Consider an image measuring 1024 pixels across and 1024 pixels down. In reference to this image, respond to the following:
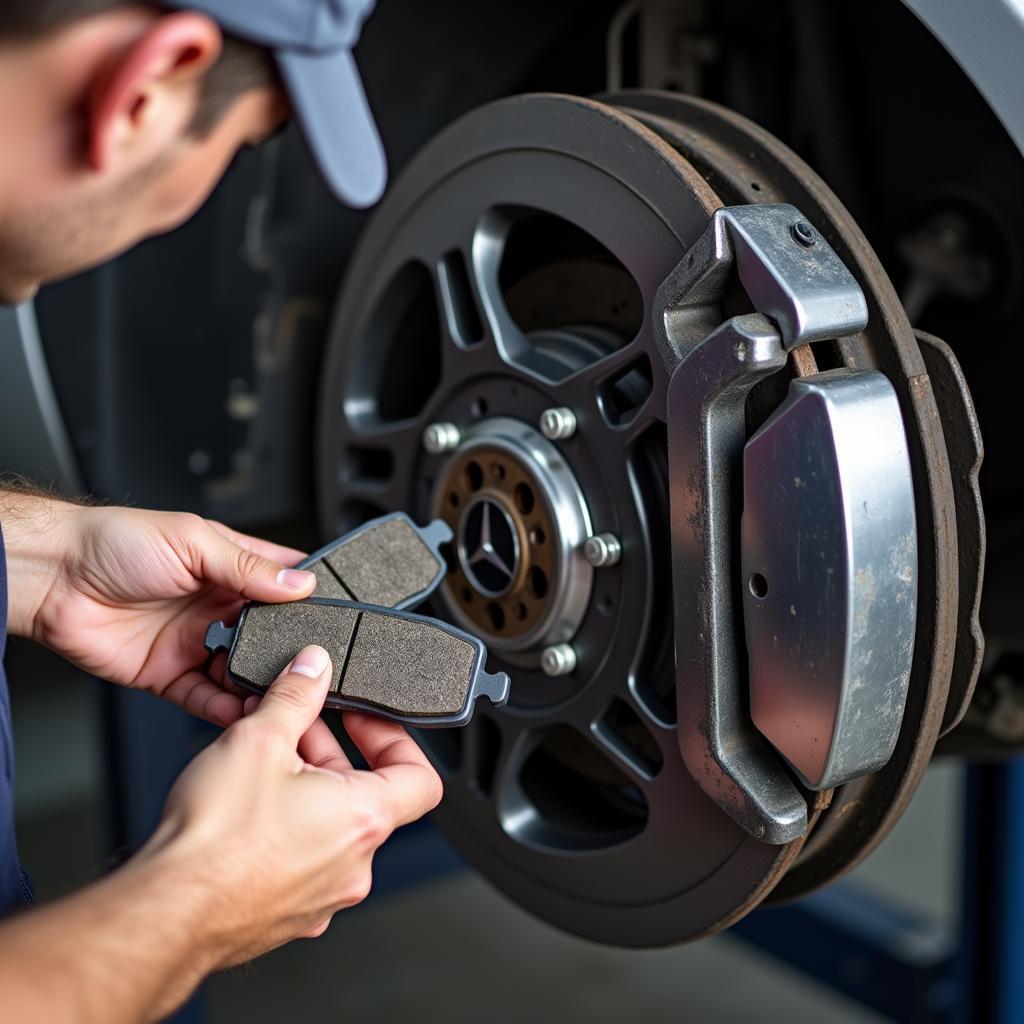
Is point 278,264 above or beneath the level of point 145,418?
above

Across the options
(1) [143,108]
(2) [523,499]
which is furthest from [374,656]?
(1) [143,108]

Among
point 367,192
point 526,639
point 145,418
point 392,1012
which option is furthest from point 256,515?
point 392,1012

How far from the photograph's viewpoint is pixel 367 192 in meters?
0.64

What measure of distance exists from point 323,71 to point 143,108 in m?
0.09

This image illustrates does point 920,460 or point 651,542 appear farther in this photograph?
point 651,542

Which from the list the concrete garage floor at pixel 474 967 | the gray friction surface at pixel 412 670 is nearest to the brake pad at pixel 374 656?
the gray friction surface at pixel 412 670

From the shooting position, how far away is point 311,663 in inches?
28.7

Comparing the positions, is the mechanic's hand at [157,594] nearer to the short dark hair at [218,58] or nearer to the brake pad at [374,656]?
the brake pad at [374,656]

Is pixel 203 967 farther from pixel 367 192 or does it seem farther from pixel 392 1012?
pixel 392 1012

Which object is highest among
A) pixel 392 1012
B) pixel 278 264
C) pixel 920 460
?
pixel 920 460

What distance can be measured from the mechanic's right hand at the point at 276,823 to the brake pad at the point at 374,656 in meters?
0.06

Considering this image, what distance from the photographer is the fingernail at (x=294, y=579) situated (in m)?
0.80

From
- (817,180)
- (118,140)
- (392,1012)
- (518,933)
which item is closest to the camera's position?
(118,140)

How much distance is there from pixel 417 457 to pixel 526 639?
0.58ft
